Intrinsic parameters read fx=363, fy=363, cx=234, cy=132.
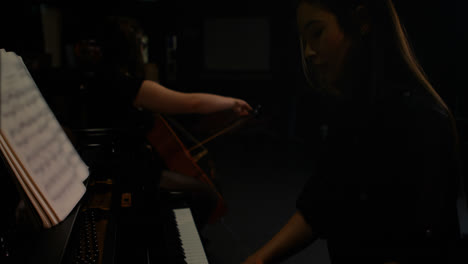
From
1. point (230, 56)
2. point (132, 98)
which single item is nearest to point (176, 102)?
point (132, 98)

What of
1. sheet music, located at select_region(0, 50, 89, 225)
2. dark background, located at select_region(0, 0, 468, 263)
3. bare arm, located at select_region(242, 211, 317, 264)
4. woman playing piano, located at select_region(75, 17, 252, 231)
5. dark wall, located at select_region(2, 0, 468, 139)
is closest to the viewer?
sheet music, located at select_region(0, 50, 89, 225)

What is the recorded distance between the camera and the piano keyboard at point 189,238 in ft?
3.74

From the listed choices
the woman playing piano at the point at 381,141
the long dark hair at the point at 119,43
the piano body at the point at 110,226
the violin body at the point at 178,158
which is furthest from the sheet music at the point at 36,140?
the violin body at the point at 178,158

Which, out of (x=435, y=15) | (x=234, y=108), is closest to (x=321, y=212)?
(x=234, y=108)

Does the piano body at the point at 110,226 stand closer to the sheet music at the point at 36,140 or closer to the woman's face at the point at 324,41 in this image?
the sheet music at the point at 36,140

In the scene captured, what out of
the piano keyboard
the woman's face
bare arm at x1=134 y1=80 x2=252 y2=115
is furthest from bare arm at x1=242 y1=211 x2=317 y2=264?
bare arm at x1=134 y1=80 x2=252 y2=115

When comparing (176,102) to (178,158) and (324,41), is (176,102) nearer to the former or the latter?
(178,158)

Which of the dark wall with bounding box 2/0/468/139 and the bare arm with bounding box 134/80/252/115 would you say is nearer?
the bare arm with bounding box 134/80/252/115

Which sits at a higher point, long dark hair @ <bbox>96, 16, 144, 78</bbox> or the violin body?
long dark hair @ <bbox>96, 16, 144, 78</bbox>

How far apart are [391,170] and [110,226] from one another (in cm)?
67

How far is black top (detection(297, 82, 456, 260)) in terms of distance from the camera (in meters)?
0.77

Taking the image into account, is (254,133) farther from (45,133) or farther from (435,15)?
(45,133)

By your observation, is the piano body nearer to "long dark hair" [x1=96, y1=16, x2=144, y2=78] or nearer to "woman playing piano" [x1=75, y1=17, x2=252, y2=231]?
"woman playing piano" [x1=75, y1=17, x2=252, y2=231]

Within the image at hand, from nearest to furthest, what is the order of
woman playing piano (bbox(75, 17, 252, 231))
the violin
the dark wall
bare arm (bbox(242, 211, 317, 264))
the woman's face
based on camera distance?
the woman's face < bare arm (bbox(242, 211, 317, 264)) < woman playing piano (bbox(75, 17, 252, 231)) < the violin < the dark wall
